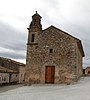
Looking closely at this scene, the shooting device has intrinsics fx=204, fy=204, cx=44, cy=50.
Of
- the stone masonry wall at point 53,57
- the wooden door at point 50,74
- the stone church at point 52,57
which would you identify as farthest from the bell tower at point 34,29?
the wooden door at point 50,74

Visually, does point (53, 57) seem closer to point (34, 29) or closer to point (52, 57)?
point (52, 57)

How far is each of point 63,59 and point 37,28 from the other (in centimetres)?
494

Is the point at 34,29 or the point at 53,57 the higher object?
the point at 34,29

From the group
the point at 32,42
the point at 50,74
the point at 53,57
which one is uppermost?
the point at 32,42

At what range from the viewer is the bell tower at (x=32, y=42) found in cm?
2314

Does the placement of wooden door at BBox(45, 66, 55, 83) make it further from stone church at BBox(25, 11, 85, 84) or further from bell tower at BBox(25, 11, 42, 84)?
bell tower at BBox(25, 11, 42, 84)

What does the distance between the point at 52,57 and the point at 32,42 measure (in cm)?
311

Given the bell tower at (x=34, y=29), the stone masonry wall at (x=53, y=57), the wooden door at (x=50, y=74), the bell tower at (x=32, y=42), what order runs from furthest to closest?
the bell tower at (x=34, y=29), the bell tower at (x=32, y=42), the wooden door at (x=50, y=74), the stone masonry wall at (x=53, y=57)

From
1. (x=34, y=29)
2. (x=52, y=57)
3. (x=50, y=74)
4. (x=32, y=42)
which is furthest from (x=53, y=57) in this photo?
(x=34, y=29)

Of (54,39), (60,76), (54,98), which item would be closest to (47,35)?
(54,39)

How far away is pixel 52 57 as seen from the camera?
2272 cm

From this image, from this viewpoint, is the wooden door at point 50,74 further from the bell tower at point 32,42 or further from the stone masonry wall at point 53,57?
the bell tower at point 32,42

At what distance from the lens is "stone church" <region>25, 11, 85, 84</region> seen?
22.1m

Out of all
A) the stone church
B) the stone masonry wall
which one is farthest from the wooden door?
the stone masonry wall
